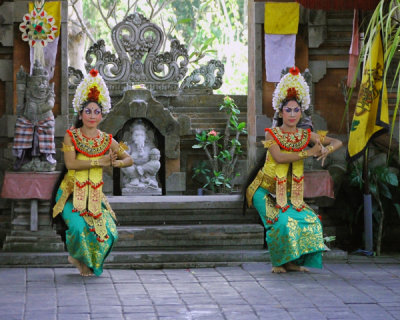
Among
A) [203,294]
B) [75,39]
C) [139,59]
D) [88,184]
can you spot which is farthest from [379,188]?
[75,39]

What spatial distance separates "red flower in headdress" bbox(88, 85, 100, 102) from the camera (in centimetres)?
724

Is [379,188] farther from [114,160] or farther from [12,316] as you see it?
[12,316]

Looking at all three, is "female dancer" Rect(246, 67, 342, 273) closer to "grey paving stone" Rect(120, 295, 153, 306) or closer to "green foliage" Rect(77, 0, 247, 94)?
"grey paving stone" Rect(120, 295, 153, 306)

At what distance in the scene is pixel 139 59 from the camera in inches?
496

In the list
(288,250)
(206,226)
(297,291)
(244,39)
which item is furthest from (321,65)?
(244,39)

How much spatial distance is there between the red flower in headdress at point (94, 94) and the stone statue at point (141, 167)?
9.69 ft

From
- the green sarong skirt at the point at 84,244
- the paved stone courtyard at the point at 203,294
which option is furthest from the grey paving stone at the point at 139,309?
the green sarong skirt at the point at 84,244

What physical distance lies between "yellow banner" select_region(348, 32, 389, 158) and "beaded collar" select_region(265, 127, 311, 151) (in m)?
1.16

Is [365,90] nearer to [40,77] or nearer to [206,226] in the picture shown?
[206,226]

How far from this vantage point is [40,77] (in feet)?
28.0

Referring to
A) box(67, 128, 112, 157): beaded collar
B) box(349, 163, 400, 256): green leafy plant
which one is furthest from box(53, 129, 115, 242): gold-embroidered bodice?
box(349, 163, 400, 256): green leafy plant

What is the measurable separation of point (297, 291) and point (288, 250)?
0.77 m

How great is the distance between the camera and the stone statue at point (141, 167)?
402 inches

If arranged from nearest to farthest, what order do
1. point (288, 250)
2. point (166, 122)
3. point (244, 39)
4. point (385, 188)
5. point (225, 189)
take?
point (288, 250), point (385, 188), point (166, 122), point (225, 189), point (244, 39)
